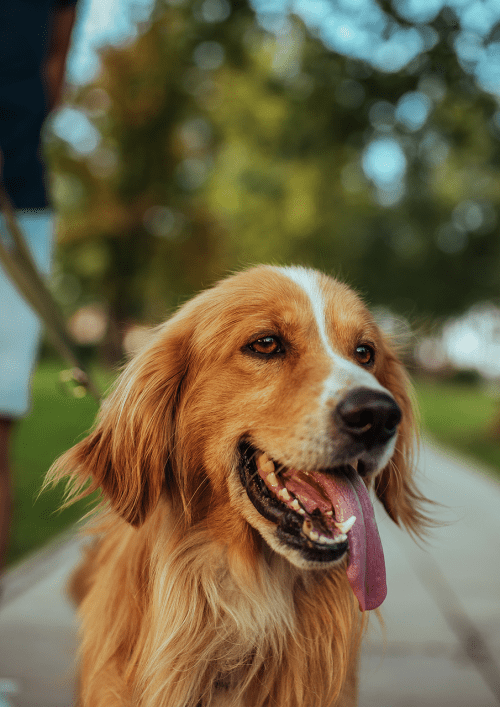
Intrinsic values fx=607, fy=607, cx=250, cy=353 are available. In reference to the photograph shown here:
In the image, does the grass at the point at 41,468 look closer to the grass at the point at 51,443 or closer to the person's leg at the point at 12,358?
the grass at the point at 51,443

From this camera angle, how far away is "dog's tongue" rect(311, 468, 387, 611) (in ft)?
6.19

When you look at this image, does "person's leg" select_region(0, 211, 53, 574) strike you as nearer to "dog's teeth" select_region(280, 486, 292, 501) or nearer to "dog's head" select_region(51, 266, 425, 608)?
"dog's head" select_region(51, 266, 425, 608)

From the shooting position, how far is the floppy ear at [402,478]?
253 cm

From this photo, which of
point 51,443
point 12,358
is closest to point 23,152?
point 12,358

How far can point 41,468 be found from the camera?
23.5ft

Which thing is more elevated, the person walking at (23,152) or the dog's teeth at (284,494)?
the person walking at (23,152)

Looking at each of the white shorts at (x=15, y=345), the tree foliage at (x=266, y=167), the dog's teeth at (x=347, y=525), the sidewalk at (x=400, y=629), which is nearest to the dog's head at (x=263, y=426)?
the dog's teeth at (x=347, y=525)

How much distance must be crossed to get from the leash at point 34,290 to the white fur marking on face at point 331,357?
0.92 metres

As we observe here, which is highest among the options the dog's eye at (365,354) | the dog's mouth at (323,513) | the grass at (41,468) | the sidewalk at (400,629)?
the dog's eye at (365,354)

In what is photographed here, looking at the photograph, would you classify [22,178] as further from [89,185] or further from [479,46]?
[89,185]

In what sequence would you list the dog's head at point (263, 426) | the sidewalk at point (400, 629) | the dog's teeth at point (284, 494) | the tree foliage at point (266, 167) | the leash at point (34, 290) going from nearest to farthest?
the dog's head at point (263, 426) → the dog's teeth at point (284, 494) → the leash at point (34, 290) → the sidewalk at point (400, 629) → the tree foliage at point (266, 167)

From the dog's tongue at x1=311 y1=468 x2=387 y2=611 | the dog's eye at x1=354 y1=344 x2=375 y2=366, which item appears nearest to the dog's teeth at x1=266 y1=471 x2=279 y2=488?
the dog's tongue at x1=311 y1=468 x2=387 y2=611

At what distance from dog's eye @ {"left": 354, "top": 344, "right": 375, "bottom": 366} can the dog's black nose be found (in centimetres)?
47

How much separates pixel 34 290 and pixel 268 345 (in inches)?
37.3
